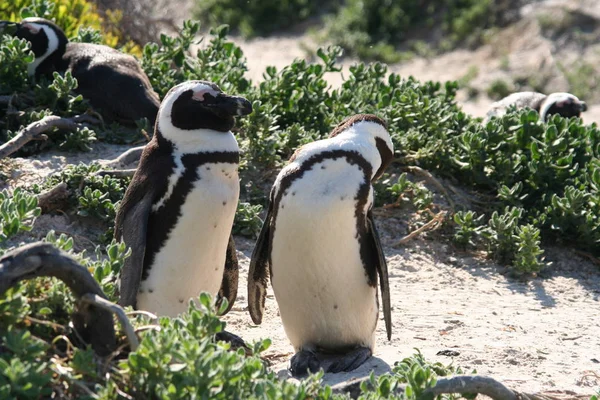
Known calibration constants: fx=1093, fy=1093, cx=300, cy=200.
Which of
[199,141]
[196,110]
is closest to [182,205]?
[199,141]

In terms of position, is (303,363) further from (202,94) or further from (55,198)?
(55,198)

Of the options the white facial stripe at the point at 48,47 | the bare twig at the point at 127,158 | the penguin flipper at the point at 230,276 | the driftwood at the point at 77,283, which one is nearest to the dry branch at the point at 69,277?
the driftwood at the point at 77,283

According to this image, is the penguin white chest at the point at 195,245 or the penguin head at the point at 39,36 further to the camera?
the penguin head at the point at 39,36

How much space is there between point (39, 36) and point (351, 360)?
3545 mm

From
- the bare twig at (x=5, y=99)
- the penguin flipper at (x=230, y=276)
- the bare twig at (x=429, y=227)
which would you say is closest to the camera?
the penguin flipper at (x=230, y=276)

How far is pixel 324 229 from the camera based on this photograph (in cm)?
434

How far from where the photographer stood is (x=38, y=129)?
596cm

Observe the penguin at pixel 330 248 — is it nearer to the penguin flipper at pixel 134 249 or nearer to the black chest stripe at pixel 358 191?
the black chest stripe at pixel 358 191

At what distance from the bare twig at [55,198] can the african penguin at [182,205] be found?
34.9 inches

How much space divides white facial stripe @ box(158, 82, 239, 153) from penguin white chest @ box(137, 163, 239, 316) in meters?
0.09

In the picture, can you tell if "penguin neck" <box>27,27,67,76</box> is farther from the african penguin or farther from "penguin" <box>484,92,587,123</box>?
"penguin" <box>484,92,587,123</box>

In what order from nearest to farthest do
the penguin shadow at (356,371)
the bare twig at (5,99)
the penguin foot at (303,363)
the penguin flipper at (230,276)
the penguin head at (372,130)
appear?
the penguin shadow at (356,371) < the penguin foot at (303,363) < the penguin head at (372,130) < the penguin flipper at (230,276) < the bare twig at (5,99)

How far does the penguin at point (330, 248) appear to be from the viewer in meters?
4.34

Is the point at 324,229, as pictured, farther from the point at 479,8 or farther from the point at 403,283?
the point at 479,8
